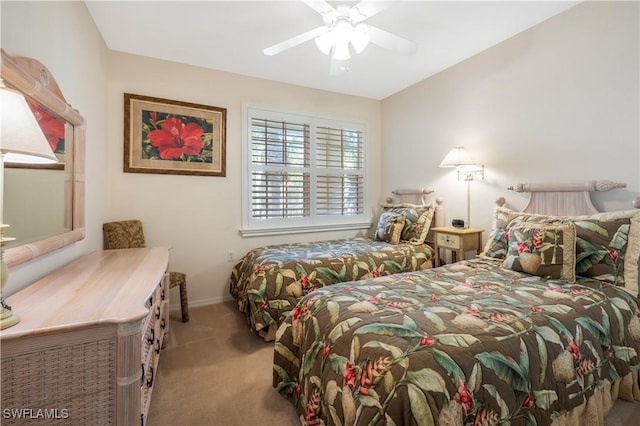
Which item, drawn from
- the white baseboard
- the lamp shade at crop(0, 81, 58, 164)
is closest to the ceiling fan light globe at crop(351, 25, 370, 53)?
the lamp shade at crop(0, 81, 58, 164)

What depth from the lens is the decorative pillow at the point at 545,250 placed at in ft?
6.03

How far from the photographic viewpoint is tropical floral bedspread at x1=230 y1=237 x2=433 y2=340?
7.89 feet

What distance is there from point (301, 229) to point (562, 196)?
8.86ft

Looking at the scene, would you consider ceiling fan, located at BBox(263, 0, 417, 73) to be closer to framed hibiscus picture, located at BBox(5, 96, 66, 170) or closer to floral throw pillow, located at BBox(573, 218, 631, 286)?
framed hibiscus picture, located at BBox(5, 96, 66, 170)

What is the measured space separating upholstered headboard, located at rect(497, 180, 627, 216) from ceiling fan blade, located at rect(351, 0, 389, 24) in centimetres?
193

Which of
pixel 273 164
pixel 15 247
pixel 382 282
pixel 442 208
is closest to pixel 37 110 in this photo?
pixel 15 247

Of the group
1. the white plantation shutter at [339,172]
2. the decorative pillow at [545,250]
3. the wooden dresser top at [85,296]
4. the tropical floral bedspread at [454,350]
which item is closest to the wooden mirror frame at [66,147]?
the wooden dresser top at [85,296]

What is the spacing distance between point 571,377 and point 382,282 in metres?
0.98

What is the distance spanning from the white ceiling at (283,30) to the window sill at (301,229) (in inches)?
74.7

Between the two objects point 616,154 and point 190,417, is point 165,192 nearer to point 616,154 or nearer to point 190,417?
point 190,417

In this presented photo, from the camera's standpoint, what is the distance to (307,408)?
1383mm

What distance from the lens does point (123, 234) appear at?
8.97ft

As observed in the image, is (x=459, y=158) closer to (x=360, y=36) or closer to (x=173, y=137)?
(x=360, y=36)

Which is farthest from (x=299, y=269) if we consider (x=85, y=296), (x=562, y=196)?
(x=562, y=196)
